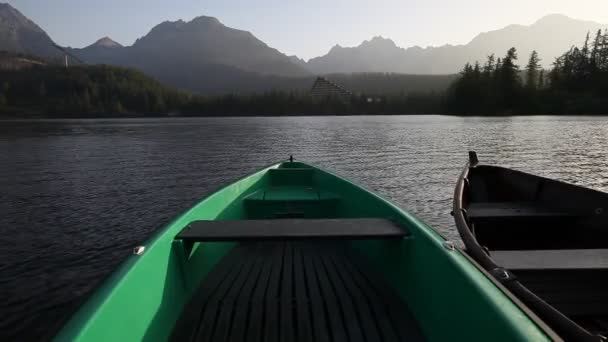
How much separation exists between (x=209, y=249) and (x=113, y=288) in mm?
2510

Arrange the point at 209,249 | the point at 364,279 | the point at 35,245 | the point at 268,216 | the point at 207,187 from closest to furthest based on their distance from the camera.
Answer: the point at 364,279, the point at 209,249, the point at 268,216, the point at 35,245, the point at 207,187

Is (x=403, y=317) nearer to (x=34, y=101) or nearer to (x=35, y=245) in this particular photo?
(x=35, y=245)

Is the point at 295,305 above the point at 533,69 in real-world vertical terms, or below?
below

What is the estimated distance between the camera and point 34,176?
21.9 meters

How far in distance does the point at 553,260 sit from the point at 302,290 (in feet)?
12.0

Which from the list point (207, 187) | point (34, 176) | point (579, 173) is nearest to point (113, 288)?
point (207, 187)

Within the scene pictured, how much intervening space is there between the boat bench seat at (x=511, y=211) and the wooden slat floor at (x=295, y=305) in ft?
13.0

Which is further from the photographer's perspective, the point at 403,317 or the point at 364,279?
the point at 364,279

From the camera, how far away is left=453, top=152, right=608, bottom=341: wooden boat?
4344 millimetres

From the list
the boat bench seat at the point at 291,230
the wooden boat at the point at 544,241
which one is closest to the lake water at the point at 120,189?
the wooden boat at the point at 544,241

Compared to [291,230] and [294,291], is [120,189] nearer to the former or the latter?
[294,291]

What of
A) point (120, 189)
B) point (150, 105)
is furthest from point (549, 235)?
point (150, 105)

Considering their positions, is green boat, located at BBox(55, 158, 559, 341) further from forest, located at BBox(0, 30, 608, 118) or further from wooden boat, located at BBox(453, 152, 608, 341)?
forest, located at BBox(0, 30, 608, 118)

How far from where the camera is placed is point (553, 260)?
5.04 meters
